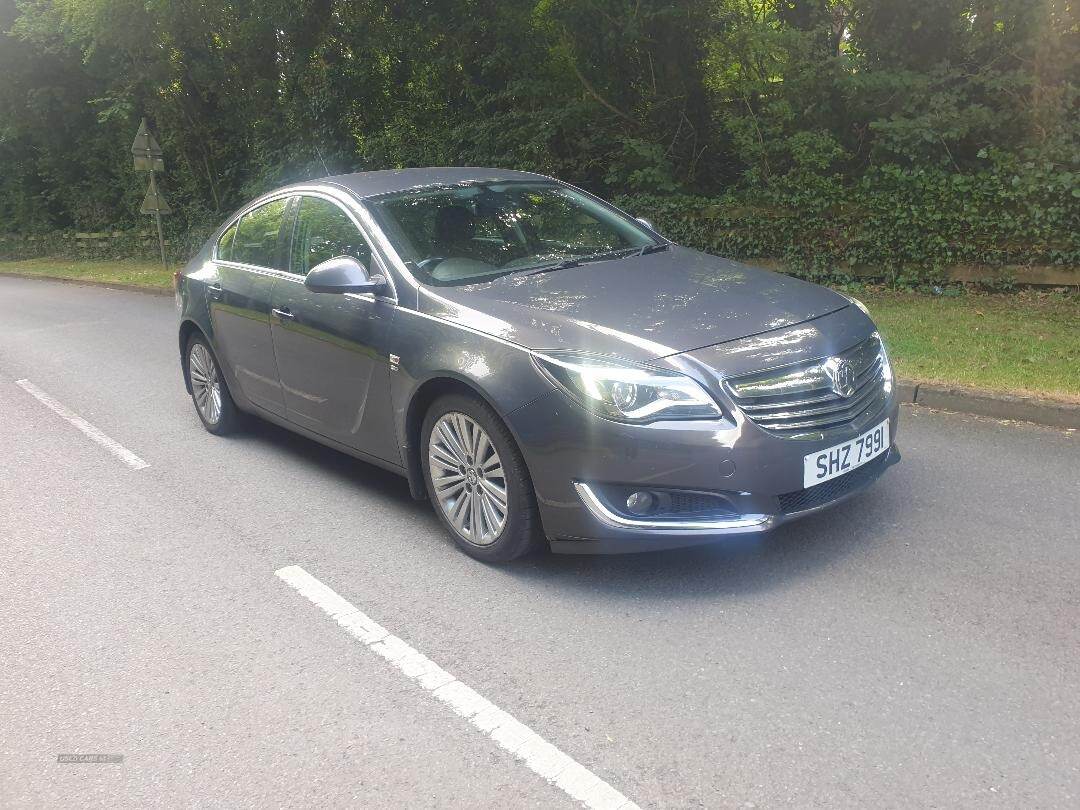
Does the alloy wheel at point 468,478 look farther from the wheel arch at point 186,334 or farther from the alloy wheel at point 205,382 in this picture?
the wheel arch at point 186,334

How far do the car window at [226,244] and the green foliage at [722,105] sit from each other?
300 inches

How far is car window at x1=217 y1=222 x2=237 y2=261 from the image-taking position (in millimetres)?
6449

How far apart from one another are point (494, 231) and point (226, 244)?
2.31 meters

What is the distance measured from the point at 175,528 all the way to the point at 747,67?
393 inches

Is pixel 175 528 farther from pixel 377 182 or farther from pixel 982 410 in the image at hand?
pixel 982 410

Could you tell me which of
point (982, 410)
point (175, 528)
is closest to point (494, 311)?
point (175, 528)

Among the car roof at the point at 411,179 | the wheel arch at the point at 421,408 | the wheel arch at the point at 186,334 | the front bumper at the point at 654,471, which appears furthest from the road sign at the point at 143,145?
the front bumper at the point at 654,471

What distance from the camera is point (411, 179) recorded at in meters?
A: 5.54

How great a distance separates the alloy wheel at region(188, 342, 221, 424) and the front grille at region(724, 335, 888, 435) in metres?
4.09

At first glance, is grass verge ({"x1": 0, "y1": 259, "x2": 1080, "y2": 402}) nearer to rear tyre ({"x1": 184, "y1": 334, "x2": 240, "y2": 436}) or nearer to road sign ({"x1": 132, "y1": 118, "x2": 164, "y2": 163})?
rear tyre ({"x1": 184, "y1": 334, "x2": 240, "y2": 436})

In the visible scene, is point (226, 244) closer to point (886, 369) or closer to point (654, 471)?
point (654, 471)

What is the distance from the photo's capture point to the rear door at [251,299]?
5762mm

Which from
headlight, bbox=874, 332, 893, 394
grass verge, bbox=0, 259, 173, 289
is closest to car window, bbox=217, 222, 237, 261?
headlight, bbox=874, 332, 893, 394

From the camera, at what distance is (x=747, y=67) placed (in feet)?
41.1
